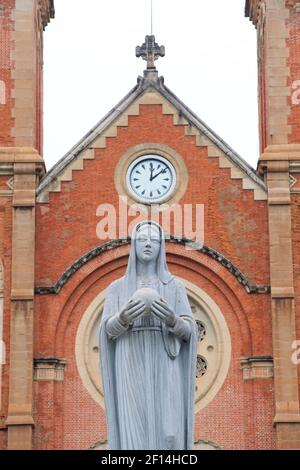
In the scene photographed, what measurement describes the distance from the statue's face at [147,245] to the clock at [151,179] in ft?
56.0

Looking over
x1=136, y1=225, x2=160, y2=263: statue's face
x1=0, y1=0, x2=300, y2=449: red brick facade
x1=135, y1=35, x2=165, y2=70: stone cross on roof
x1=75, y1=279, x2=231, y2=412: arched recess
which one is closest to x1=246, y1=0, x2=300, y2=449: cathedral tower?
x1=0, y1=0, x2=300, y2=449: red brick facade

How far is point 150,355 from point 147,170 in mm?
18006

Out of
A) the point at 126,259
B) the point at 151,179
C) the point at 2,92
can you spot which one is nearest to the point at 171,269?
the point at 126,259

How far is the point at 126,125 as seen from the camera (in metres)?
29.2

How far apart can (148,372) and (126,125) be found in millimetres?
18442

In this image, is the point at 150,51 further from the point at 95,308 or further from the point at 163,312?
the point at 163,312

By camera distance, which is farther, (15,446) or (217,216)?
(217,216)

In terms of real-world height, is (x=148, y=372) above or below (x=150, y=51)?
below

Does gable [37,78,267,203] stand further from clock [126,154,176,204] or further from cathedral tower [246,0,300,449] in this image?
clock [126,154,176,204]

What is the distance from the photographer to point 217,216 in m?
28.6

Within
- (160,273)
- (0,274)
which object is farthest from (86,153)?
(160,273)

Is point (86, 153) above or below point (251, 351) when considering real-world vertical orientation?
above

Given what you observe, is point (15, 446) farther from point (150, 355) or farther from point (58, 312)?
point (150, 355)

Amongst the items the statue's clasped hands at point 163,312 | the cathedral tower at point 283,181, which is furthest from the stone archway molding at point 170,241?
the statue's clasped hands at point 163,312
